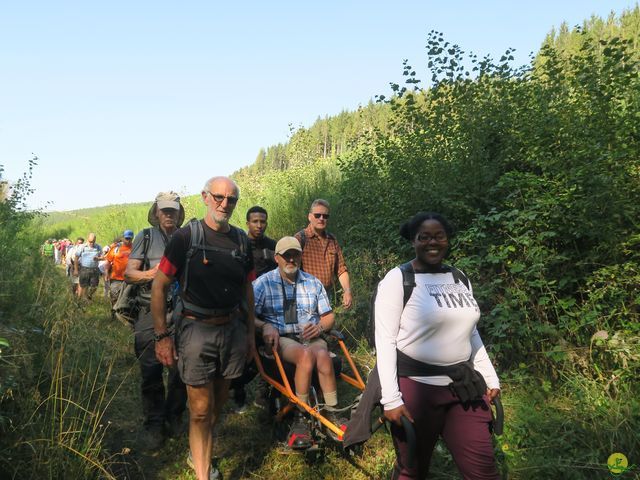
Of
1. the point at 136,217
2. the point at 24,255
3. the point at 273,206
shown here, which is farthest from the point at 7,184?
the point at 136,217

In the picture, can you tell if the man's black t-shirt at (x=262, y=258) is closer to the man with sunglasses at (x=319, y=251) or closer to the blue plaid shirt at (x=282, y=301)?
the man with sunglasses at (x=319, y=251)

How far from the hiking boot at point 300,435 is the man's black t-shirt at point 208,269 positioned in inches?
45.4

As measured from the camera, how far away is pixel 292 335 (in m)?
4.57

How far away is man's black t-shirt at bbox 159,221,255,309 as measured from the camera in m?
3.33

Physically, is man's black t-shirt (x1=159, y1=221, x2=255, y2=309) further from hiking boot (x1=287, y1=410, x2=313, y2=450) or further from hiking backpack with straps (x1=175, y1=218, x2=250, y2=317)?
hiking boot (x1=287, y1=410, x2=313, y2=450)

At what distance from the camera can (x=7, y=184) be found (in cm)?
1124

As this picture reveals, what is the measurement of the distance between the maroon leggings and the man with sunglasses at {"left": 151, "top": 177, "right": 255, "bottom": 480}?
4.66 feet

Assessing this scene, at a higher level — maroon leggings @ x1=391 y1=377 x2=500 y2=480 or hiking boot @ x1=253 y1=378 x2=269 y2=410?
maroon leggings @ x1=391 y1=377 x2=500 y2=480

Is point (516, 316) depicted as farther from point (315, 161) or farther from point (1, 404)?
point (315, 161)

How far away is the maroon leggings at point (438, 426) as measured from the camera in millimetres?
2504

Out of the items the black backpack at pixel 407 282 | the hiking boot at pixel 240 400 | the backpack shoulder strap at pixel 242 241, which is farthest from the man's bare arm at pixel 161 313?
the hiking boot at pixel 240 400

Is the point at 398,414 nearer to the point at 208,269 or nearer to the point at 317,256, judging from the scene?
the point at 208,269

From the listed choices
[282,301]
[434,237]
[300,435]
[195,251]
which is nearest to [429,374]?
[434,237]

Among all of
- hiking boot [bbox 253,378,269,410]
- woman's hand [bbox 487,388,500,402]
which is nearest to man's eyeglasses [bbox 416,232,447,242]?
woman's hand [bbox 487,388,500,402]
